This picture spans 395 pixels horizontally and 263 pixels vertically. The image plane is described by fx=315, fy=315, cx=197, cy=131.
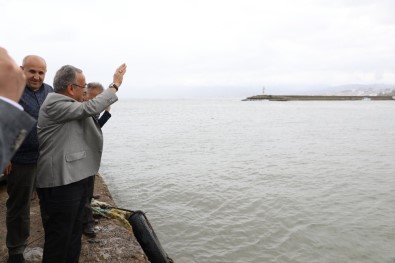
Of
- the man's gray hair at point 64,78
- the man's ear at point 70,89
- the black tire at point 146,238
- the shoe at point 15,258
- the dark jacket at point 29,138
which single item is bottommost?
the black tire at point 146,238

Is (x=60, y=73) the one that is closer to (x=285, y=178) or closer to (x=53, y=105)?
(x=53, y=105)

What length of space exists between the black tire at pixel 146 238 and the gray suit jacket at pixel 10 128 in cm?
397

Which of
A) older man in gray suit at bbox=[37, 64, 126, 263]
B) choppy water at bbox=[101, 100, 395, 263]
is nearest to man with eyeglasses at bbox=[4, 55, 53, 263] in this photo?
older man in gray suit at bbox=[37, 64, 126, 263]

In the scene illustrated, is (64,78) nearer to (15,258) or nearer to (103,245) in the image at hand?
(15,258)

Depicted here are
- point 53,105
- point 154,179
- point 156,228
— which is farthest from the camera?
point 154,179

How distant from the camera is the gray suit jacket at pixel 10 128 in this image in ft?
3.55

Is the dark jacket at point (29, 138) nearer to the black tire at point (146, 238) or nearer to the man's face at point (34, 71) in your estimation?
the man's face at point (34, 71)

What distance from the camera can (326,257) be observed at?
5867 millimetres

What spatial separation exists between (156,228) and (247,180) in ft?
15.5

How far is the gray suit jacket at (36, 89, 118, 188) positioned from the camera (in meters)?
3.05

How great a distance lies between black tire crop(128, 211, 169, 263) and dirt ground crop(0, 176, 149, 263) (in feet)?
0.46

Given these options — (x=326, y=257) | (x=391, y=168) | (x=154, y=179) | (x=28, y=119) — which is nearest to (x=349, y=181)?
(x=391, y=168)

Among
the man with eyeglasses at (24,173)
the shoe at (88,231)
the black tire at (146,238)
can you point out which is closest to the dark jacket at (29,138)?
the man with eyeglasses at (24,173)

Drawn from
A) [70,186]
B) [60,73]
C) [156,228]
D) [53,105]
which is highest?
[60,73]
